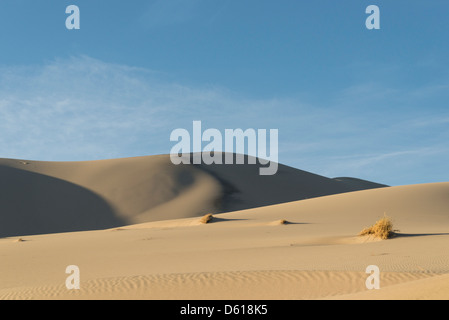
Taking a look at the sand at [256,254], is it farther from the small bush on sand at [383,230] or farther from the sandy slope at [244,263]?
the small bush on sand at [383,230]

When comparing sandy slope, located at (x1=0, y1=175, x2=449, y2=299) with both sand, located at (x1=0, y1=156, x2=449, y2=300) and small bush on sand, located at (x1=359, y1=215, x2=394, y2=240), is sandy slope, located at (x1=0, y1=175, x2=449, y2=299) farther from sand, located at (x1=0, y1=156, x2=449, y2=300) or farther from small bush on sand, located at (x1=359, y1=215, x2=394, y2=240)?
small bush on sand, located at (x1=359, y1=215, x2=394, y2=240)

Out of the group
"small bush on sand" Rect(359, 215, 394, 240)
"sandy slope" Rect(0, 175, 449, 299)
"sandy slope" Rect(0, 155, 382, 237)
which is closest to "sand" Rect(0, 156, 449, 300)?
"sandy slope" Rect(0, 175, 449, 299)

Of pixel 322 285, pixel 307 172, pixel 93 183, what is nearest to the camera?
pixel 322 285

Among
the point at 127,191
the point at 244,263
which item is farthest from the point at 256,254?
the point at 127,191

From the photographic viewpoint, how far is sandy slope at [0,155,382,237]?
44.6 meters

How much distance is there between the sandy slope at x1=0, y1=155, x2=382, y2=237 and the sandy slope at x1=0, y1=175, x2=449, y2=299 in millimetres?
27163

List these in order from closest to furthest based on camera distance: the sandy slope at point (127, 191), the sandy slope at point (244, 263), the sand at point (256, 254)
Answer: the sandy slope at point (244, 263) → the sand at point (256, 254) → the sandy slope at point (127, 191)

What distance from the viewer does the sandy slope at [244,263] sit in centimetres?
722

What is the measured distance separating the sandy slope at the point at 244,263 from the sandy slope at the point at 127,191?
89.1ft

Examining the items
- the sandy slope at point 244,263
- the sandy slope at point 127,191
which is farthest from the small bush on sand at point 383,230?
the sandy slope at point 127,191

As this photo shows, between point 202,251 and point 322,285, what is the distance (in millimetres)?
5464

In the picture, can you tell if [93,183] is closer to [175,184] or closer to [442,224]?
[175,184]
